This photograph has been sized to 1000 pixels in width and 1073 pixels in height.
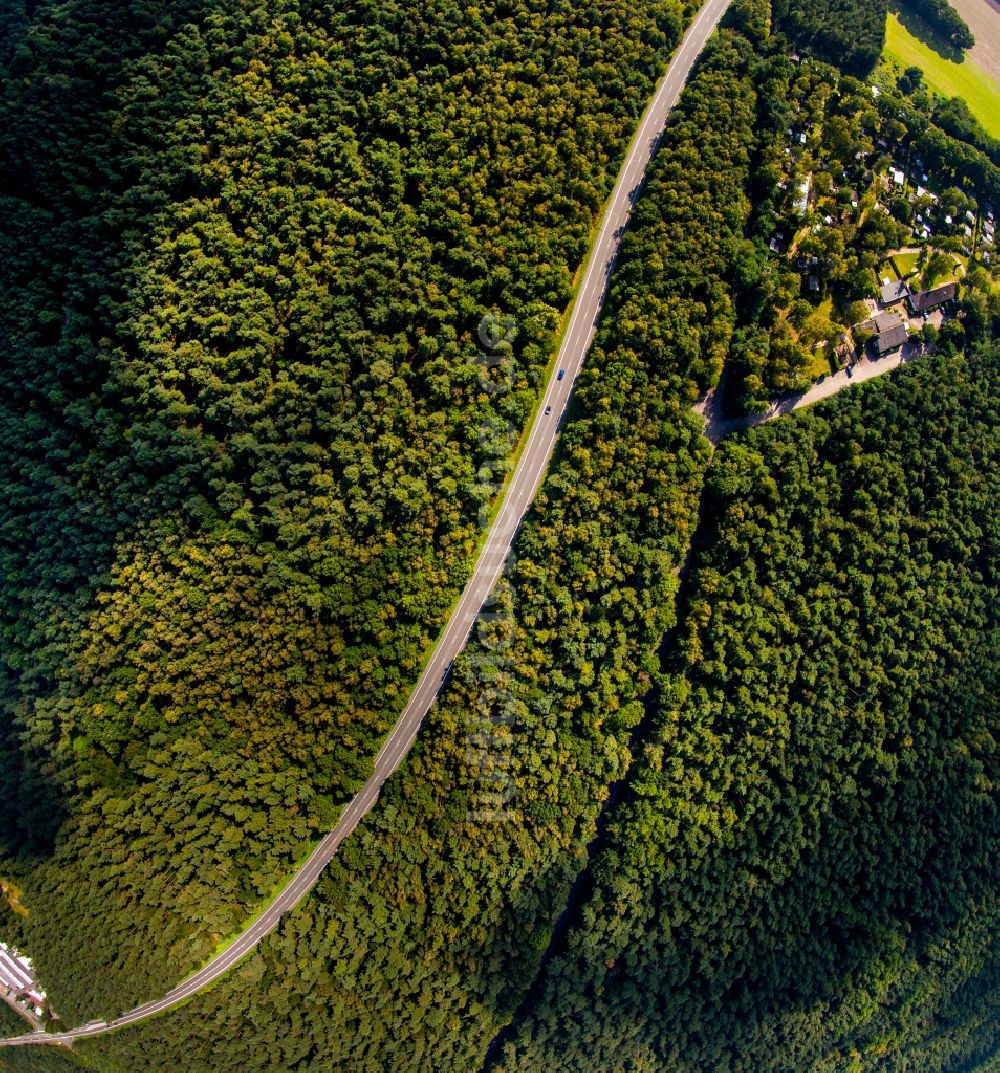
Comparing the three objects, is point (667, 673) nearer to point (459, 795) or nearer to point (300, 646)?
point (459, 795)

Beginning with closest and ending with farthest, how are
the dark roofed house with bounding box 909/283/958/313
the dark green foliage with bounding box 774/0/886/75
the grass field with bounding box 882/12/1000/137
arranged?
the dark roofed house with bounding box 909/283/958/313
the dark green foliage with bounding box 774/0/886/75
the grass field with bounding box 882/12/1000/137

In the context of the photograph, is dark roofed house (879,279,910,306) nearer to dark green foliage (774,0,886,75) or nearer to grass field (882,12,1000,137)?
dark green foliage (774,0,886,75)

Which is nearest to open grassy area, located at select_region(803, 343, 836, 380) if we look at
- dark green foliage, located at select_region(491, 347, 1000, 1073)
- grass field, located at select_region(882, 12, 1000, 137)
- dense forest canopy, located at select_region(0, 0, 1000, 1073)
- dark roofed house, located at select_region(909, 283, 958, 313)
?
dark green foliage, located at select_region(491, 347, 1000, 1073)

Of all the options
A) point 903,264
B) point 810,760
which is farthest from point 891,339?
point 810,760

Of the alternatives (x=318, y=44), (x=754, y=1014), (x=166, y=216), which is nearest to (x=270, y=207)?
(x=166, y=216)

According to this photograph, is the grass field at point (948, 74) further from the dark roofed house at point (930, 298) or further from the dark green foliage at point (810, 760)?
the dark green foliage at point (810, 760)

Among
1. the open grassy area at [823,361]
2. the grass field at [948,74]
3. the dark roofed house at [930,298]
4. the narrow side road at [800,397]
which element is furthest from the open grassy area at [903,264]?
the grass field at [948,74]
